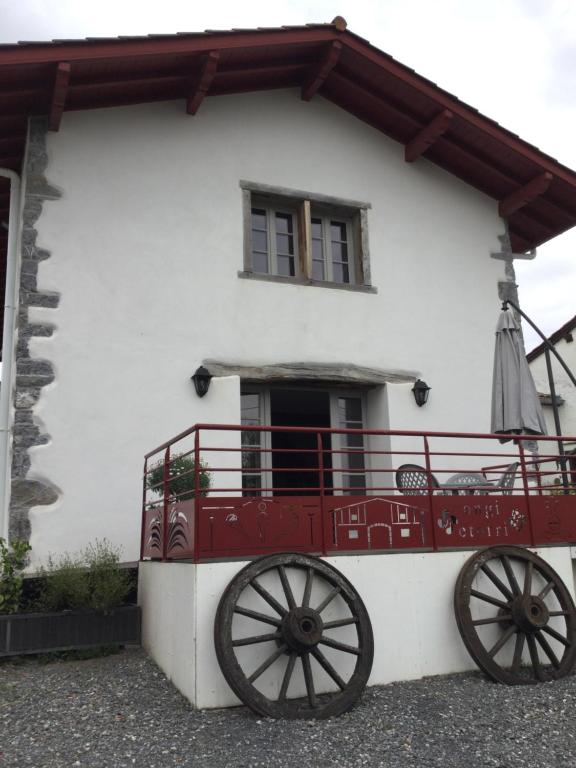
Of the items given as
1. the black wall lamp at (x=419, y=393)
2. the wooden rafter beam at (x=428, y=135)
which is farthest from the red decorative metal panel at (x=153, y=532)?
the wooden rafter beam at (x=428, y=135)

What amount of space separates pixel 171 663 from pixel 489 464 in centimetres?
483

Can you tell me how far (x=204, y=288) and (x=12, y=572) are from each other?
341 centimetres

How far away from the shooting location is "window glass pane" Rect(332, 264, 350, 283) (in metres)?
8.66

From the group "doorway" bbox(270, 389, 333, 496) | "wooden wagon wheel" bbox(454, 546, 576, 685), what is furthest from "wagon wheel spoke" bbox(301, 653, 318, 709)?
"doorway" bbox(270, 389, 333, 496)

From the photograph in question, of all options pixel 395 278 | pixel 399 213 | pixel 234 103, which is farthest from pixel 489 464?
pixel 234 103

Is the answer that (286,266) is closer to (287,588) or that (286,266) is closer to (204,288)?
(204,288)

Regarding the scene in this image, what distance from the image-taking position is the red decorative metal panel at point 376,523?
5363 mm

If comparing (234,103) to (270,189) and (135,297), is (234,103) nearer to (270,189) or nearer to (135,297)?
(270,189)

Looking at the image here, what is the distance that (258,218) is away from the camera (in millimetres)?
8461

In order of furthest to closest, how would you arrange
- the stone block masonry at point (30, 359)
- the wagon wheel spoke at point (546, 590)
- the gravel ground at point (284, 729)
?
1. the stone block masonry at point (30, 359)
2. the wagon wheel spoke at point (546, 590)
3. the gravel ground at point (284, 729)

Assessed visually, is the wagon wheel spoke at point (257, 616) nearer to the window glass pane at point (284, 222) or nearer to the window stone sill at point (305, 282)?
the window stone sill at point (305, 282)

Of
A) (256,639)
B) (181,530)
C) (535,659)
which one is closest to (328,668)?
(256,639)

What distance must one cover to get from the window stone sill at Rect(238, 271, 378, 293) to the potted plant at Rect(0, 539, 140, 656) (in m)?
3.42

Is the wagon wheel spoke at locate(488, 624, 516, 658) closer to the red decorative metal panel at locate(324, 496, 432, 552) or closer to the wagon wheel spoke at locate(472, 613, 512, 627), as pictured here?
the wagon wheel spoke at locate(472, 613, 512, 627)
